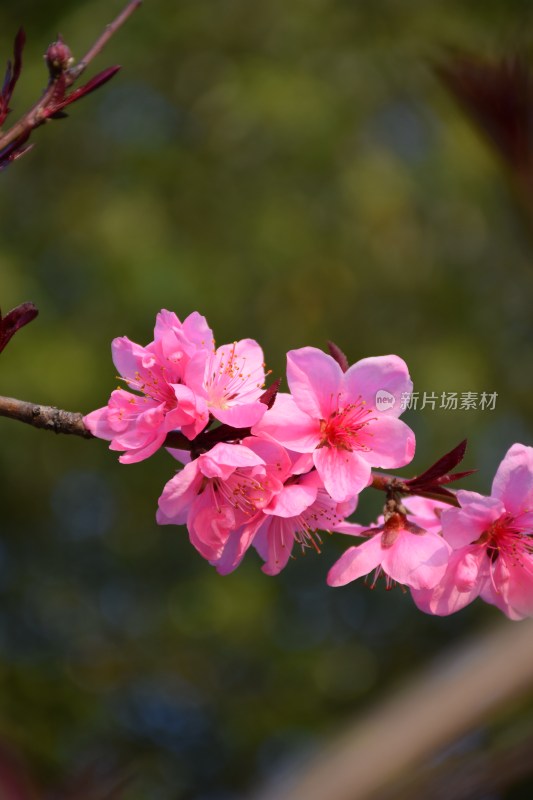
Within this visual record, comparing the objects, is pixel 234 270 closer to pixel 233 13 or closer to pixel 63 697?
pixel 233 13

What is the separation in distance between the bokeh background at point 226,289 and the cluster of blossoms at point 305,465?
6.72 feet

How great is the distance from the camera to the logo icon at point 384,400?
3.06ft

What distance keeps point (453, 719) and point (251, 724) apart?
3446 mm

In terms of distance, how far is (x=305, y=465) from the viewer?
910 millimetres

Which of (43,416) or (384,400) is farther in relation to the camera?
(384,400)

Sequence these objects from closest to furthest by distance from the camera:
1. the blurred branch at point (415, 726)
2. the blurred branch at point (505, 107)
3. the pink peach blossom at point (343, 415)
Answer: the blurred branch at point (415, 726)
the pink peach blossom at point (343, 415)
the blurred branch at point (505, 107)

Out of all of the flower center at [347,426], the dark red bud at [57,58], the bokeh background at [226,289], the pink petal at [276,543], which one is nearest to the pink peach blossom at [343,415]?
the flower center at [347,426]

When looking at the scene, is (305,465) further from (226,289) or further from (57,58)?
(226,289)

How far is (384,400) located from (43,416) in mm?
347

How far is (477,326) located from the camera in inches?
146

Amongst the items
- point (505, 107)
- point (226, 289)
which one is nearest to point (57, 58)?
point (505, 107)

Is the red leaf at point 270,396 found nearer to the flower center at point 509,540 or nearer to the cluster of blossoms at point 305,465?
the cluster of blossoms at point 305,465

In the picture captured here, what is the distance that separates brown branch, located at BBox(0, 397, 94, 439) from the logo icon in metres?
0.30

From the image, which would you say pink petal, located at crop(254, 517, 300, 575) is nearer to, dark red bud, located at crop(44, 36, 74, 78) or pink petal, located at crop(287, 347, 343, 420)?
pink petal, located at crop(287, 347, 343, 420)
